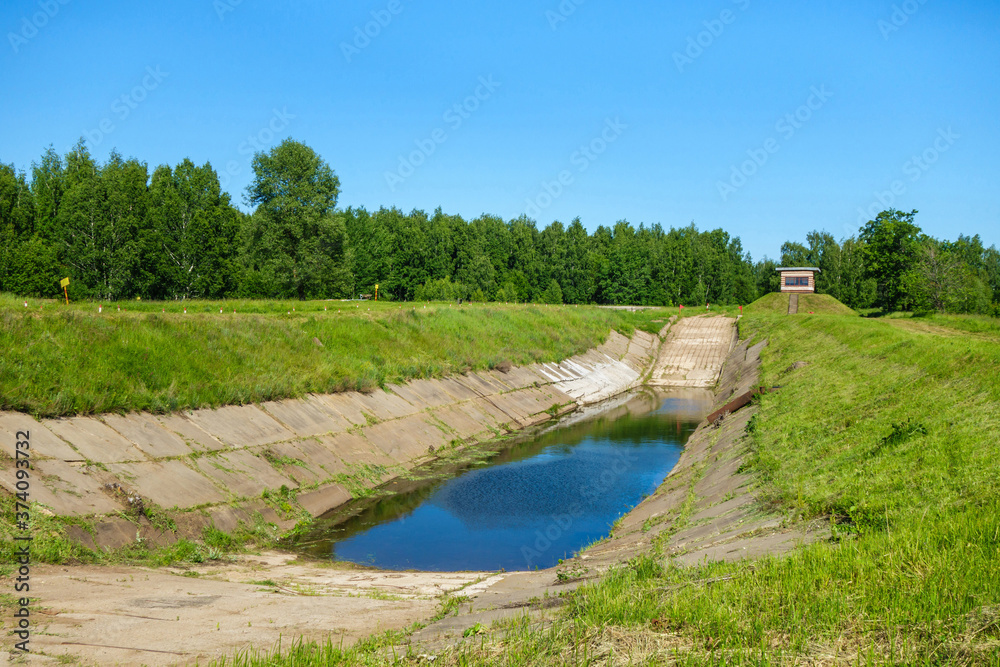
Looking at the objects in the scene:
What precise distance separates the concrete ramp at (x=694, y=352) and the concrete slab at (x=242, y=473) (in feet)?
151

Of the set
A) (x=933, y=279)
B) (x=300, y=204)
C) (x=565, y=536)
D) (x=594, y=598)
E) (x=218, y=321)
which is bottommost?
(x=565, y=536)

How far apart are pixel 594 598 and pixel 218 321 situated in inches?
970

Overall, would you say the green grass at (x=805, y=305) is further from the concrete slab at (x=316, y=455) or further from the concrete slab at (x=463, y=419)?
the concrete slab at (x=316, y=455)

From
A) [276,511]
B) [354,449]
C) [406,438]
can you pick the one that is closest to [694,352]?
[406,438]

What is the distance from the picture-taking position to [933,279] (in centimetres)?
6788

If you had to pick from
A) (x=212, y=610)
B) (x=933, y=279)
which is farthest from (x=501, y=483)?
(x=933, y=279)

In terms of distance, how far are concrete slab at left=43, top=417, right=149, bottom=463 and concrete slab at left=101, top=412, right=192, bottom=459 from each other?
0.91ft

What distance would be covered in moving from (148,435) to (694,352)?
59236mm

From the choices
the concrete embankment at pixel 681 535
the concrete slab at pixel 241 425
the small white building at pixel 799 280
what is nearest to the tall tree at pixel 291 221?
the concrete slab at pixel 241 425

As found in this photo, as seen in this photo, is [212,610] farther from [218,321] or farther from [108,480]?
[218,321]

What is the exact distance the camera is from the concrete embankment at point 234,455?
1617 cm

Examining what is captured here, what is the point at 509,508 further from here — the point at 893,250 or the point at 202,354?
the point at 893,250

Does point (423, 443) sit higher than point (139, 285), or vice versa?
point (139, 285)

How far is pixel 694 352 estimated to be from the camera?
7144 cm
